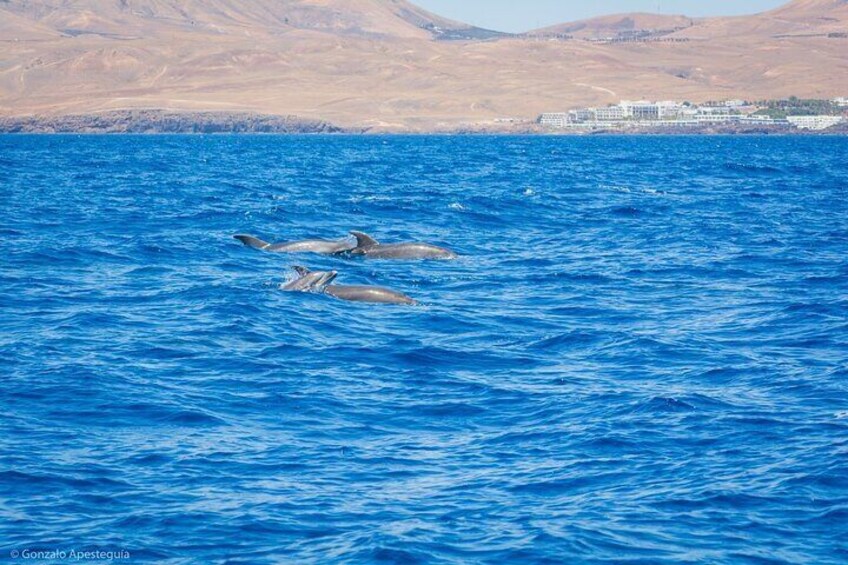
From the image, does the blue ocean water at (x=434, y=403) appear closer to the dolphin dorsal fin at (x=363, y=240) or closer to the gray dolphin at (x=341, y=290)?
the gray dolphin at (x=341, y=290)

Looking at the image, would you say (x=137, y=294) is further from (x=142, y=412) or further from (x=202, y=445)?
(x=202, y=445)

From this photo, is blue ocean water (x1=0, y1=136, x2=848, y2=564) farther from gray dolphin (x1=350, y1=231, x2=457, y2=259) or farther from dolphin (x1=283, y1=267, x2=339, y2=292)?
gray dolphin (x1=350, y1=231, x2=457, y2=259)

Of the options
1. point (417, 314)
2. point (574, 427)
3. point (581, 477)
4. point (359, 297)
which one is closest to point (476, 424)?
point (574, 427)

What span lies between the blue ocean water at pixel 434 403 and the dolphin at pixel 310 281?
2.90 feet

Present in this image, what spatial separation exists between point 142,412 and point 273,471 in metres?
3.35

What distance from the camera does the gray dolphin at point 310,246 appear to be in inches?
1396

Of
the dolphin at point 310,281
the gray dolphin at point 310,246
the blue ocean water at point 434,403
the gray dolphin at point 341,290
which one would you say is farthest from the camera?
the gray dolphin at point 310,246

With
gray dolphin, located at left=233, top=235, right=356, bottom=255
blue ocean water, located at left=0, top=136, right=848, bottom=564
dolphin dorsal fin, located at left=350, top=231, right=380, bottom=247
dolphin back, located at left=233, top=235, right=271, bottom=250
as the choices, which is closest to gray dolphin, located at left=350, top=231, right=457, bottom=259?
dolphin dorsal fin, located at left=350, top=231, right=380, bottom=247

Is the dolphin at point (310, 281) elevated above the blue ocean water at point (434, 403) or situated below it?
above

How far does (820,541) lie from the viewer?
1310 cm

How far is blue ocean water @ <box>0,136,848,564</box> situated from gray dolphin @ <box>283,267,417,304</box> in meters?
0.65

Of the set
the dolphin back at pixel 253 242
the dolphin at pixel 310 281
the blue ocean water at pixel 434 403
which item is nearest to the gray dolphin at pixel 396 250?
the blue ocean water at pixel 434 403

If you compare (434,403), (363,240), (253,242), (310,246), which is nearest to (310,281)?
(363,240)

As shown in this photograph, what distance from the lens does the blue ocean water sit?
13.4 metres
